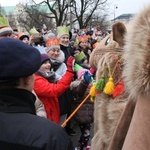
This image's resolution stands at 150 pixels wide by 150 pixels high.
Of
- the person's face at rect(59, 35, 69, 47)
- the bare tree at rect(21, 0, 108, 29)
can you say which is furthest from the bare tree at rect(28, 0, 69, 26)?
the person's face at rect(59, 35, 69, 47)

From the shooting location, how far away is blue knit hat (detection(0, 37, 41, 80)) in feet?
4.53

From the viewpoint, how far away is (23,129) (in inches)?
50.6

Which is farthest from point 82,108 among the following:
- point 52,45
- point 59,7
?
point 59,7

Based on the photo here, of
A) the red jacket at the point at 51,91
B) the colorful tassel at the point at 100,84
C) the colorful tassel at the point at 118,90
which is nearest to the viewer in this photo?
the colorful tassel at the point at 118,90

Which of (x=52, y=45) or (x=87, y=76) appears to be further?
(x=52, y=45)

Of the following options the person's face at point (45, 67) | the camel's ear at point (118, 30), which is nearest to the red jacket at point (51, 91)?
the person's face at point (45, 67)

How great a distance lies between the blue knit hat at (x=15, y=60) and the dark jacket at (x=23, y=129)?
0.09 meters

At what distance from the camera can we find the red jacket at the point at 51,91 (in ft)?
10.2

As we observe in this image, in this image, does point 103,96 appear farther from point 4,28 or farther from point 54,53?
point 4,28

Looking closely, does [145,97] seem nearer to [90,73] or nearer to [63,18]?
[90,73]

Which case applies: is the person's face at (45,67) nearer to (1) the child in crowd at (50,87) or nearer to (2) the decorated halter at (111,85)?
(1) the child in crowd at (50,87)

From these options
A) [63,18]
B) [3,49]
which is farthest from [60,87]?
[63,18]

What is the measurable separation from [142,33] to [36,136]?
26.2 inches

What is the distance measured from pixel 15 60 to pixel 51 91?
5.78 feet
